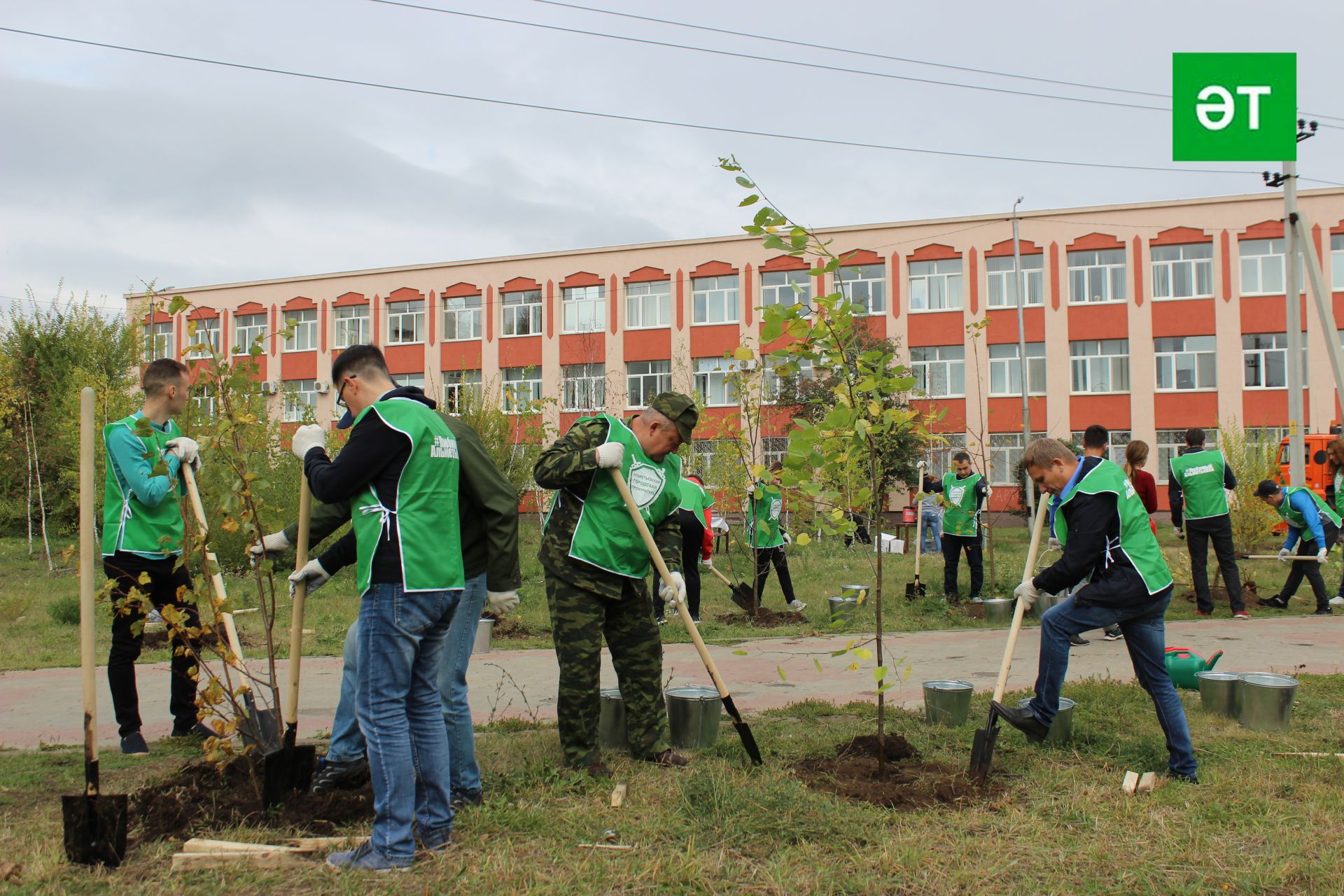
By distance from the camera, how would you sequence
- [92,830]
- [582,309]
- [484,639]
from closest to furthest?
[92,830] → [484,639] → [582,309]

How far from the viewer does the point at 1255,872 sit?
3.34m

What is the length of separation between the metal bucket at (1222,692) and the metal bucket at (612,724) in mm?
3325

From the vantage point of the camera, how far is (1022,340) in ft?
97.1

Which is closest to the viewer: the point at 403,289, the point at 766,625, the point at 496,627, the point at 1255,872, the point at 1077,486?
the point at 1255,872

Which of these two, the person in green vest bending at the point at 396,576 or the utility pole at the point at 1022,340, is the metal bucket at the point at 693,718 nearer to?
the person in green vest bending at the point at 396,576

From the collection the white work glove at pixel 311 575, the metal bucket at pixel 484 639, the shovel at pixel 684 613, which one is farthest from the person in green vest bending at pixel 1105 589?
the metal bucket at pixel 484 639

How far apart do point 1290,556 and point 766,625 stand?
5.53 metres

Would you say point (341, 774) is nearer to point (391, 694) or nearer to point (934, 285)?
point (391, 694)

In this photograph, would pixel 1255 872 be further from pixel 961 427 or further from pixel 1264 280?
pixel 1264 280

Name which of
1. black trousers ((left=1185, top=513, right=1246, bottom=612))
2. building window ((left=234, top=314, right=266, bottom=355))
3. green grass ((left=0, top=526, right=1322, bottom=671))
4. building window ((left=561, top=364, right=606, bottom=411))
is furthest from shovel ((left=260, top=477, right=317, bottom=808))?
building window ((left=234, top=314, right=266, bottom=355))

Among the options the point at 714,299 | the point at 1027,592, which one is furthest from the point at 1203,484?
the point at 714,299

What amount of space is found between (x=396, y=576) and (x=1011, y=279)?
33055 millimetres

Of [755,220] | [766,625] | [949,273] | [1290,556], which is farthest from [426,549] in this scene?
[949,273]

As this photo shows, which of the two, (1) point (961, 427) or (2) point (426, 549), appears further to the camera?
(1) point (961, 427)
